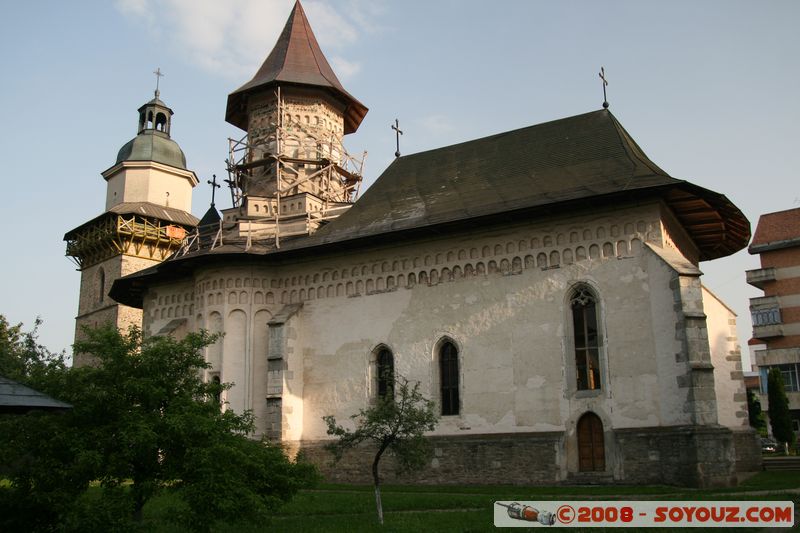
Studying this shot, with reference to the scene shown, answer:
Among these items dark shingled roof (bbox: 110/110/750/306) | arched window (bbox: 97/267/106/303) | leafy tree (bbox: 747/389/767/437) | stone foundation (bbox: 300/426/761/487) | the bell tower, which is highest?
the bell tower

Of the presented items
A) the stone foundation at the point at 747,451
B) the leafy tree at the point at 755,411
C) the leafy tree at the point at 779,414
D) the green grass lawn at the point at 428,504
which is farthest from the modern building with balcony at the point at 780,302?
the green grass lawn at the point at 428,504

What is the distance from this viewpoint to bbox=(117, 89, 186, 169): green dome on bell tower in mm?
43625

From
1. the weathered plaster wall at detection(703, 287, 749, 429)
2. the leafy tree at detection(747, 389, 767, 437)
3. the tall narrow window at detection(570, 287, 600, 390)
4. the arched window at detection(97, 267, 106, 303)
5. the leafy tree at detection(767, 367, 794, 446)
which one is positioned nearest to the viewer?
the tall narrow window at detection(570, 287, 600, 390)

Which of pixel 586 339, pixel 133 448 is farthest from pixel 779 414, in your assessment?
pixel 133 448

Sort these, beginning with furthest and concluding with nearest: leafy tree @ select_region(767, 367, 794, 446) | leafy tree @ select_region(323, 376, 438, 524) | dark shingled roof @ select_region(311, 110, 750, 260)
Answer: leafy tree @ select_region(767, 367, 794, 446), dark shingled roof @ select_region(311, 110, 750, 260), leafy tree @ select_region(323, 376, 438, 524)

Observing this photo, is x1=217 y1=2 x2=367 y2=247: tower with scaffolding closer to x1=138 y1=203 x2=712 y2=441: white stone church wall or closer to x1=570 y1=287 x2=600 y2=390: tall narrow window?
x1=138 y1=203 x2=712 y2=441: white stone church wall

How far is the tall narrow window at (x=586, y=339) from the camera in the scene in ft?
61.6

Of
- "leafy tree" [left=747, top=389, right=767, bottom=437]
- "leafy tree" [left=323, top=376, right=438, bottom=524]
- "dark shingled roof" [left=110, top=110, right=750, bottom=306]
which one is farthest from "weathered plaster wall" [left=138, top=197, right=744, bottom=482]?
"leafy tree" [left=747, top=389, right=767, bottom=437]

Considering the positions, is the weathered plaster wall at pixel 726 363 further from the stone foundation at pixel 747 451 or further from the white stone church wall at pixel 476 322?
the white stone church wall at pixel 476 322

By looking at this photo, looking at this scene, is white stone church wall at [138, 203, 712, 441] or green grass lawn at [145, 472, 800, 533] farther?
white stone church wall at [138, 203, 712, 441]

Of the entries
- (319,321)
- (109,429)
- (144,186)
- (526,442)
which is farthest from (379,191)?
(144,186)

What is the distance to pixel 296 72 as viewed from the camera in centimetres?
2966

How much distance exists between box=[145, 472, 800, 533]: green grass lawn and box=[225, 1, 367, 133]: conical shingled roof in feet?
54.6

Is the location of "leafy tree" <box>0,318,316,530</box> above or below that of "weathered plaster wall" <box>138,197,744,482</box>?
below
